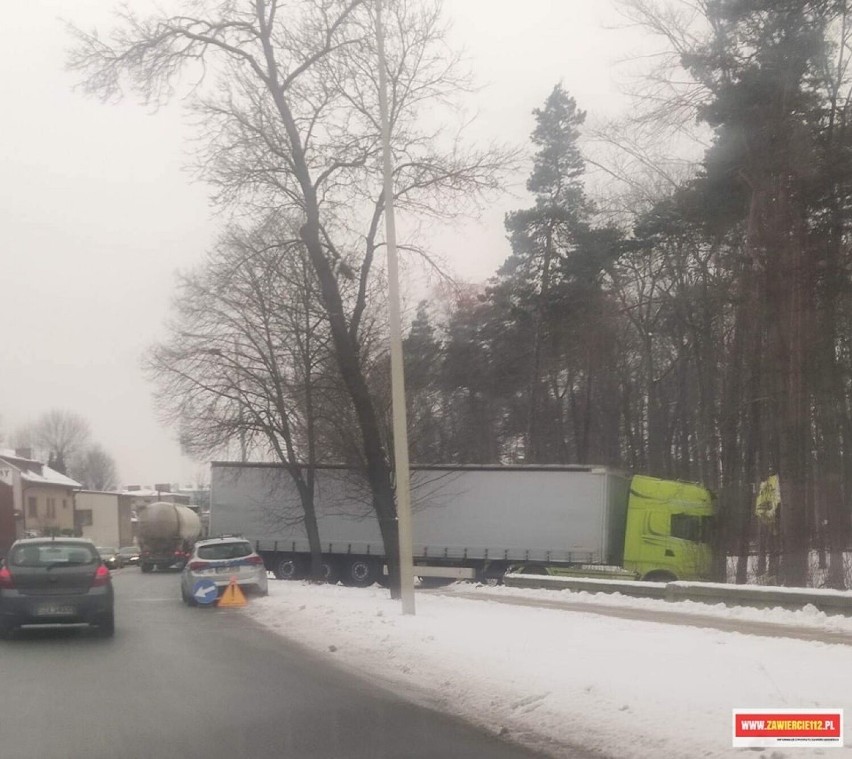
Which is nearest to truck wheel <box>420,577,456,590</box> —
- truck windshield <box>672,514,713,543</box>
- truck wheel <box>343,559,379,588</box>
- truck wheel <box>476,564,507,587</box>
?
truck wheel <box>476,564,507,587</box>

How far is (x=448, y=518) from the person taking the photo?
34656 millimetres

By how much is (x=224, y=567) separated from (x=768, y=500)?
43.7 ft

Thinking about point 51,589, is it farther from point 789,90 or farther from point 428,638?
point 789,90

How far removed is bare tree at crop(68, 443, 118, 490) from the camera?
12044 cm

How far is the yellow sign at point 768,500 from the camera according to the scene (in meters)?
26.7

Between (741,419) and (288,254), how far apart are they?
42.5ft

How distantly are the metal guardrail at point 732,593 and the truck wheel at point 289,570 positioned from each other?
42.2ft

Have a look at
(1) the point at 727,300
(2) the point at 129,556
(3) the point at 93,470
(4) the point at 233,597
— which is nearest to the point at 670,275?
(1) the point at 727,300

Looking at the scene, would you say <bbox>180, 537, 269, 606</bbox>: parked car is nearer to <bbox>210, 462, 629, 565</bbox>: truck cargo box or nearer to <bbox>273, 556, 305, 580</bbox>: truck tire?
<bbox>210, 462, 629, 565</bbox>: truck cargo box

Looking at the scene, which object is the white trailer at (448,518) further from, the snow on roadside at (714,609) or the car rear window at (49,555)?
the car rear window at (49,555)

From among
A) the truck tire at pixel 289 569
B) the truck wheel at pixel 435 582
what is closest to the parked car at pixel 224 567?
the truck wheel at pixel 435 582

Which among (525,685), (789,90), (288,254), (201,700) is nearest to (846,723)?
(525,685)

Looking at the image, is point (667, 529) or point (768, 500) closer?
point (768, 500)

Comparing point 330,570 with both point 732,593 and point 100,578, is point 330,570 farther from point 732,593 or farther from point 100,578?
point 100,578
